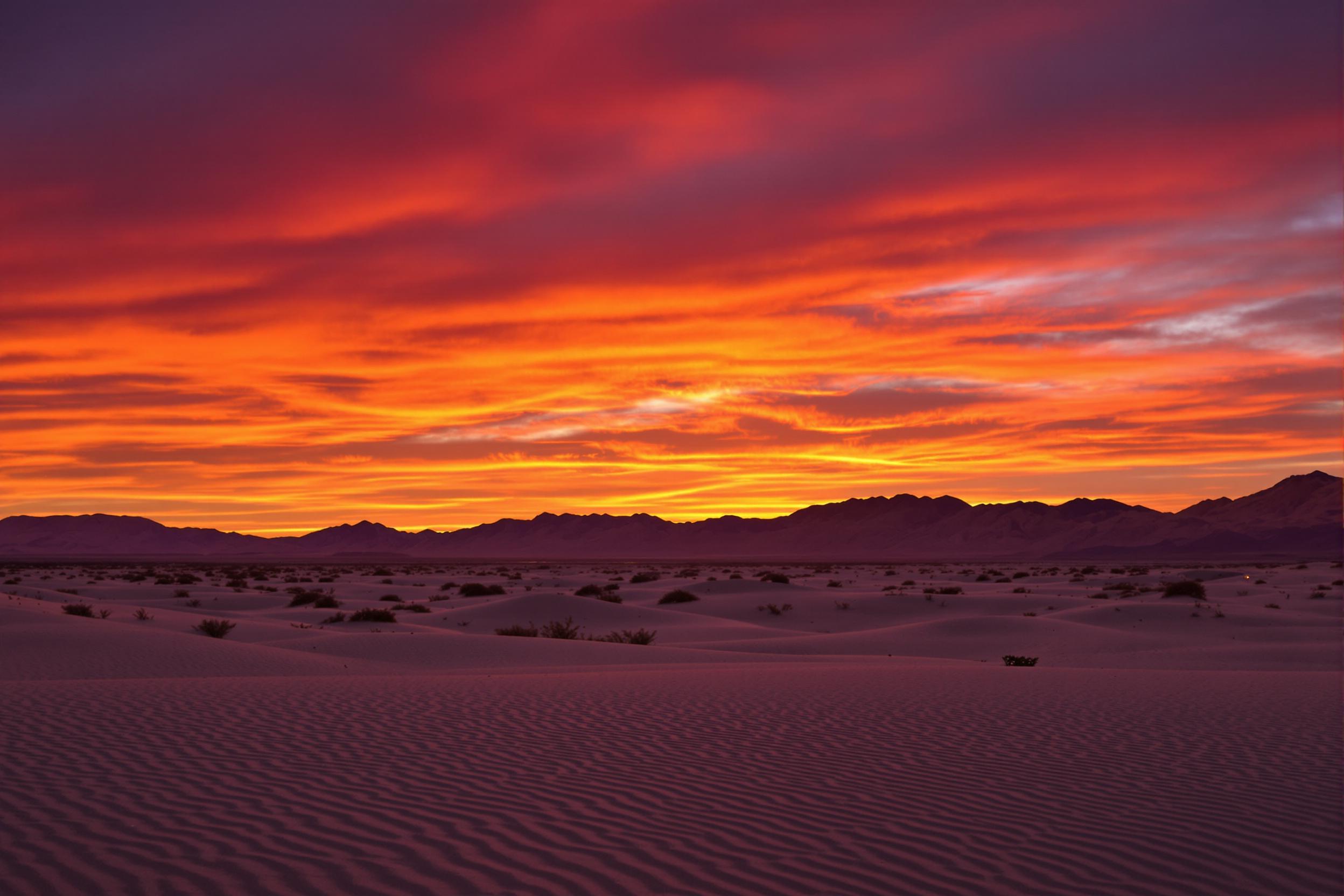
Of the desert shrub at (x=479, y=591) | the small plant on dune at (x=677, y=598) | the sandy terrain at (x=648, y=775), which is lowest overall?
the sandy terrain at (x=648, y=775)

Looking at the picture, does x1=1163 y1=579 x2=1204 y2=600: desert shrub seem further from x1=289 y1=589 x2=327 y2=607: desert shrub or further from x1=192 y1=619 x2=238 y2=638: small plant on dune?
x1=192 y1=619 x2=238 y2=638: small plant on dune

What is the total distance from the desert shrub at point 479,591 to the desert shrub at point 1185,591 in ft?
92.5

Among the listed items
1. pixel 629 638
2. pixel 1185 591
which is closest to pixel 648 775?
pixel 629 638

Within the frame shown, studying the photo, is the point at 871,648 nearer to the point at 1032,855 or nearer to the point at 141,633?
the point at 141,633

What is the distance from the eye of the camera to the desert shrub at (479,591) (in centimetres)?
4588

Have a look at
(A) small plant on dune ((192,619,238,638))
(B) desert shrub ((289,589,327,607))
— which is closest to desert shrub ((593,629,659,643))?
(A) small plant on dune ((192,619,238,638))

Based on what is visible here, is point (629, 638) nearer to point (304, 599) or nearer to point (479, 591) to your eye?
point (304, 599)

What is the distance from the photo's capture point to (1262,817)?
736cm

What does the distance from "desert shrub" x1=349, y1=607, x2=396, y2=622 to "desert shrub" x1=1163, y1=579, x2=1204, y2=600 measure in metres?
28.6

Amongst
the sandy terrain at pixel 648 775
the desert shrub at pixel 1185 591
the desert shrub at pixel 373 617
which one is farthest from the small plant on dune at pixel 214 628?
the desert shrub at pixel 1185 591

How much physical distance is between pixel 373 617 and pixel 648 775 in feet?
75.9

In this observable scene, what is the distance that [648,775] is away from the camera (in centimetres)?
852

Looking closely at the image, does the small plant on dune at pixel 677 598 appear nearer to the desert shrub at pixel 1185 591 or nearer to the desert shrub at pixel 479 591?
the desert shrub at pixel 479 591

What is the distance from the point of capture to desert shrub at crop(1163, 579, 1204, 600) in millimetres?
38406
